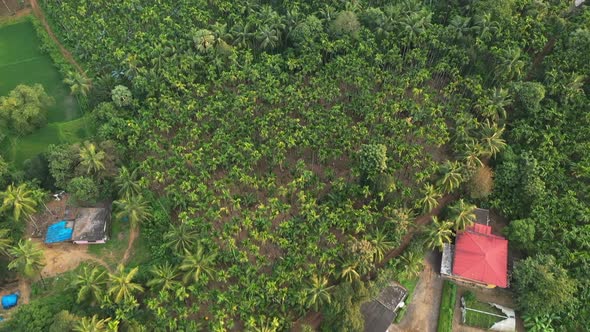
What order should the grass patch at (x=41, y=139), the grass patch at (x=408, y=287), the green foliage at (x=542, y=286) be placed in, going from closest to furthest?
the green foliage at (x=542, y=286), the grass patch at (x=408, y=287), the grass patch at (x=41, y=139)

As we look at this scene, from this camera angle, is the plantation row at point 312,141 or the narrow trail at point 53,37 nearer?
the plantation row at point 312,141

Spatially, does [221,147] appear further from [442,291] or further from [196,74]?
[442,291]

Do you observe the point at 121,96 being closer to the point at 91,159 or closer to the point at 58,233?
the point at 91,159

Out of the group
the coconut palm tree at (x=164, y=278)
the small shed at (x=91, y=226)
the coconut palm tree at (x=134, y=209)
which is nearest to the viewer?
the coconut palm tree at (x=164, y=278)

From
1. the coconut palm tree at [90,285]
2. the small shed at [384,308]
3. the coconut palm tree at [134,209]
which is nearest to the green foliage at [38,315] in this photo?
the coconut palm tree at [90,285]

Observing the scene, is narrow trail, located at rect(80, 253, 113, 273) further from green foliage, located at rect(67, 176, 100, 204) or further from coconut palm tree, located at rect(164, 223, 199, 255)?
coconut palm tree, located at rect(164, 223, 199, 255)

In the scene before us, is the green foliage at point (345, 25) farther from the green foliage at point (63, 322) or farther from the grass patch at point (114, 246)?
the green foliage at point (63, 322)

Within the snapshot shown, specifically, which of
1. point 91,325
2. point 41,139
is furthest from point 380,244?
point 41,139
